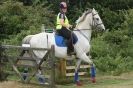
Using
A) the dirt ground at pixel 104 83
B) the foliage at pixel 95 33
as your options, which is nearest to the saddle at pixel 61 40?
the dirt ground at pixel 104 83

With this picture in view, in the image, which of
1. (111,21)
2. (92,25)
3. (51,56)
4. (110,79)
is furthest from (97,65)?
(111,21)

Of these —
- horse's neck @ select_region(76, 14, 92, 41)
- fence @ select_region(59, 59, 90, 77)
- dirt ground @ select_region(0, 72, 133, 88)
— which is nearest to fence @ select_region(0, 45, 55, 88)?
dirt ground @ select_region(0, 72, 133, 88)

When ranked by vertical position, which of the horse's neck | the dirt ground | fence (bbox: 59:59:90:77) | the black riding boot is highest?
the horse's neck

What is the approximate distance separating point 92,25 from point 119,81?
6.97 feet

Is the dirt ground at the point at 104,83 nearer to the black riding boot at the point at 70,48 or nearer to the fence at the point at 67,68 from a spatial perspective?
the fence at the point at 67,68

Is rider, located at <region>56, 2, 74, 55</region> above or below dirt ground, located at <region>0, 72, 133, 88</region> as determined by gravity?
above

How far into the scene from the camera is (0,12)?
1969 centimetres

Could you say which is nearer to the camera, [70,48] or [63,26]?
[63,26]

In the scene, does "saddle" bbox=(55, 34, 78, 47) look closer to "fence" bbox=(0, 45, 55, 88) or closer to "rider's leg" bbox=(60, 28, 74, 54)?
"rider's leg" bbox=(60, 28, 74, 54)

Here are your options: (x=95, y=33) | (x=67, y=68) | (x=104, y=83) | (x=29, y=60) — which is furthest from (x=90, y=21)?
(x=95, y=33)

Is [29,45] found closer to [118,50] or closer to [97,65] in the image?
[97,65]

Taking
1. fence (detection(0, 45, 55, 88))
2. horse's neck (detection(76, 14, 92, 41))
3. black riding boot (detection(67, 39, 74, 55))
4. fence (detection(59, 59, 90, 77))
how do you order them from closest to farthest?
fence (detection(0, 45, 55, 88)) → black riding boot (detection(67, 39, 74, 55)) → horse's neck (detection(76, 14, 92, 41)) → fence (detection(59, 59, 90, 77))

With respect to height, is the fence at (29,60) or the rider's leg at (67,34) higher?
the rider's leg at (67,34)

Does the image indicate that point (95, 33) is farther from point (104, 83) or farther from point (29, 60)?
point (29, 60)
